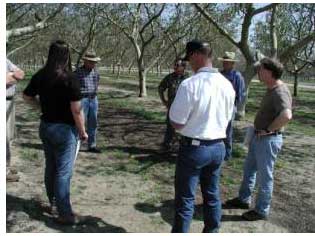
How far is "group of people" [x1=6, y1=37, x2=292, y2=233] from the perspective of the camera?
4102mm

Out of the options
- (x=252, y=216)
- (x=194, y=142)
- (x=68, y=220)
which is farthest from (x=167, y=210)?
(x=194, y=142)

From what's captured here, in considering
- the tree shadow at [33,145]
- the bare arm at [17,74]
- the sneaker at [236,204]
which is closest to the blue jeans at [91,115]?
the tree shadow at [33,145]

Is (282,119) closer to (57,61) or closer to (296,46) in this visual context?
(57,61)

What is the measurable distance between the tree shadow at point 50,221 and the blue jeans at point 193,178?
35.2 inches

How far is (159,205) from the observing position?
18.7 ft

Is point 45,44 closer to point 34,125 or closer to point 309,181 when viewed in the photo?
point 34,125

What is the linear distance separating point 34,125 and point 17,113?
2.36 metres

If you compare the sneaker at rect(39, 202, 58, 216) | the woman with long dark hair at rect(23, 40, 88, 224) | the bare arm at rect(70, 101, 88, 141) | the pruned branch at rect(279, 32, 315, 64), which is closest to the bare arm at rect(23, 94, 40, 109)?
the woman with long dark hair at rect(23, 40, 88, 224)

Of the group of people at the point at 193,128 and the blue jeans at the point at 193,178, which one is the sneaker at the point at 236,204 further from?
the blue jeans at the point at 193,178

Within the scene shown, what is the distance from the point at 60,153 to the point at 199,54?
1.76 metres

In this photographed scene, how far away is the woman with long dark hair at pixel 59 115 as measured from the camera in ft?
15.0

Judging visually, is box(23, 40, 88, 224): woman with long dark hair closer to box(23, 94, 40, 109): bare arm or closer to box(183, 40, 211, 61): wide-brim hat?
box(23, 94, 40, 109): bare arm

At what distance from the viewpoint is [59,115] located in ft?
15.3

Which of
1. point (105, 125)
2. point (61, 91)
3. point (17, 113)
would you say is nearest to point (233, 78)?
point (61, 91)
